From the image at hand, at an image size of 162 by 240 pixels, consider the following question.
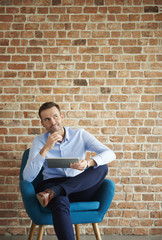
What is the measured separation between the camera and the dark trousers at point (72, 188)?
6.48 ft

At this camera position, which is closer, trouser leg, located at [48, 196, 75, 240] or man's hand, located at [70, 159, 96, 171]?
trouser leg, located at [48, 196, 75, 240]

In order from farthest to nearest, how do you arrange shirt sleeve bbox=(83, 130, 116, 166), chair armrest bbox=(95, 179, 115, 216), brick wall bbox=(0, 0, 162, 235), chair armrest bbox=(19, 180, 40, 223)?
brick wall bbox=(0, 0, 162, 235) < shirt sleeve bbox=(83, 130, 116, 166) < chair armrest bbox=(95, 179, 115, 216) < chair armrest bbox=(19, 180, 40, 223)

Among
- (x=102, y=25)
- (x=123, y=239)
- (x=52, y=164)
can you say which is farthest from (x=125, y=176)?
(x=102, y=25)

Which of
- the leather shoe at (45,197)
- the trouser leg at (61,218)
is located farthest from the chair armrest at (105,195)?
the leather shoe at (45,197)

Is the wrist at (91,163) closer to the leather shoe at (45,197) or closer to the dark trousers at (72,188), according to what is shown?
the dark trousers at (72,188)

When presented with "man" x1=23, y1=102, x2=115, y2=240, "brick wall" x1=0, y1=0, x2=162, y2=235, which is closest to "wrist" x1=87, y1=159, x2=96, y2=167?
"man" x1=23, y1=102, x2=115, y2=240

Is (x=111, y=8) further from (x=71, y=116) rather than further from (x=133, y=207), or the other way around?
(x=133, y=207)

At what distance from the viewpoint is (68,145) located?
2.48 metres

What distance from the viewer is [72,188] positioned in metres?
2.17

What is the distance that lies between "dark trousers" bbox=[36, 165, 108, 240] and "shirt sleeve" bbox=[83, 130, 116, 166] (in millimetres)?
62

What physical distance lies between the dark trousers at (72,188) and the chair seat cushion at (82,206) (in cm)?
9

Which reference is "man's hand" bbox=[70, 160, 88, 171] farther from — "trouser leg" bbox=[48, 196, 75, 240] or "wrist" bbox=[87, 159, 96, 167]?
"trouser leg" bbox=[48, 196, 75, 240]

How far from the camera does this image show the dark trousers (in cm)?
197

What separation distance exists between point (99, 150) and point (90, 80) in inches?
33.0
